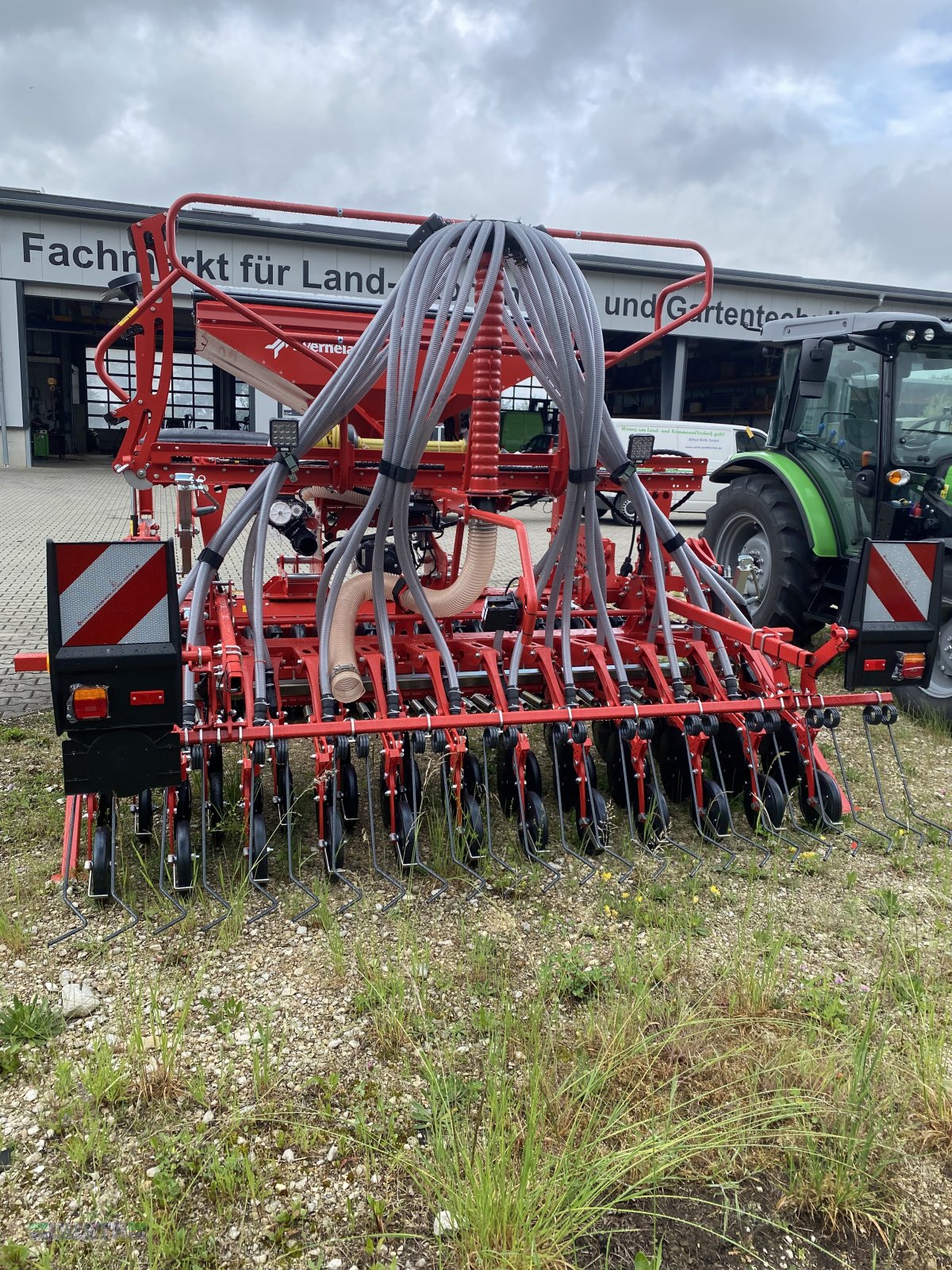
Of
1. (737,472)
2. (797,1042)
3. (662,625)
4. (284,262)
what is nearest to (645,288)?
(284,262)

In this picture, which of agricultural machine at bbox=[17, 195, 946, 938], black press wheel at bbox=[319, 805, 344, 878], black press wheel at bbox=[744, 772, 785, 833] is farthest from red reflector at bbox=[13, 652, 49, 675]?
black press wheel at bbox=[744, 772, 785, 833]

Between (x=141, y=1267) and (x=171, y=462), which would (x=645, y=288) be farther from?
(x=141, y=1267)

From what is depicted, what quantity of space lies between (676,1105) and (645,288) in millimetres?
19377

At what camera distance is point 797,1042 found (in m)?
2.27

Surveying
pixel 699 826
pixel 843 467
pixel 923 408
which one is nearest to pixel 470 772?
pixel 699 826

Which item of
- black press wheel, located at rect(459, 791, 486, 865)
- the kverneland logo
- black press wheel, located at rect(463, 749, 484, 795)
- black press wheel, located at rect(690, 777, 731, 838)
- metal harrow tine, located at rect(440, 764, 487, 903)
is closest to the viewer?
metal harrow tine, located at rect(440, 764, 487, 903)

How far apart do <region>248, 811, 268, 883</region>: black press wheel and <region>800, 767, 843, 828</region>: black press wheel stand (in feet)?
7.05

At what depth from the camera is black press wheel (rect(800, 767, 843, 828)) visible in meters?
3.63

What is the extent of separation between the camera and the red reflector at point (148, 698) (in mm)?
2545

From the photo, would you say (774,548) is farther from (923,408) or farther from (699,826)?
(699,826)

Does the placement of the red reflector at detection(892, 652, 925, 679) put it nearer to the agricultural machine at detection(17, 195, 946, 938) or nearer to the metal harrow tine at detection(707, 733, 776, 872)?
the agricultural machine at detection(17, 195, 946, 938)

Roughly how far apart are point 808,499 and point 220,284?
39.7ft

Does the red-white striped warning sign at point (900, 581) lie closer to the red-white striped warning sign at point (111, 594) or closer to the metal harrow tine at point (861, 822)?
the metal harrow tine at point (861, 822)

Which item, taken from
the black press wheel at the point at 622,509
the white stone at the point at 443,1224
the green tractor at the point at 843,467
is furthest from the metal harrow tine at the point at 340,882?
the green tractor at the point at 843,467
